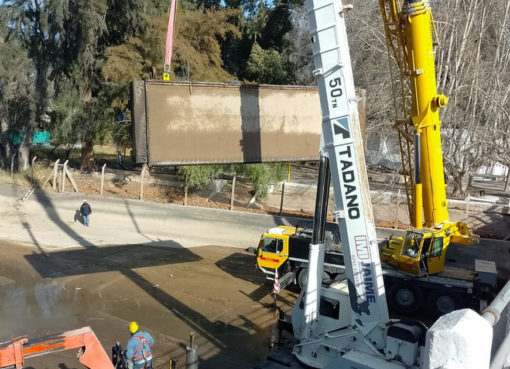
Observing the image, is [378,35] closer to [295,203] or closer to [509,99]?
[509,99]

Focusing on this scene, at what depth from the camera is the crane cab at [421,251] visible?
1286 centimetres

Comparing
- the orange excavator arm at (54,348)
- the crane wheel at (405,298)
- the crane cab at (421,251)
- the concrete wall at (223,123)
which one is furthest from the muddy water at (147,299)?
the concrete wall at (223,123)

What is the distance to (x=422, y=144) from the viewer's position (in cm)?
1277

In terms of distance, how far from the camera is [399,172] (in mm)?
22812

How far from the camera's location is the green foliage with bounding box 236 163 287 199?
22.5m

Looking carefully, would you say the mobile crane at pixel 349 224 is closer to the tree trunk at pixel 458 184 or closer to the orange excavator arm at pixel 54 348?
the orange excavator arm at pixel 54 348

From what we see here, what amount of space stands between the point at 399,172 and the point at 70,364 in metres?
17.1

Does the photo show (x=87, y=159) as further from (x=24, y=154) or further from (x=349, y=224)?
(x=349, y=224)

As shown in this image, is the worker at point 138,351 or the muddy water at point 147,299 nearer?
the worker at point 138,351

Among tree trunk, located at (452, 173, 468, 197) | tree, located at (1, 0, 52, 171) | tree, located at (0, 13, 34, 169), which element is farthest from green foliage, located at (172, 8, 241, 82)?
tree trunk, located at (452, 173, 468, 197)

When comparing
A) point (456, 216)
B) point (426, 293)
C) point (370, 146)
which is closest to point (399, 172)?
point (456, 216)

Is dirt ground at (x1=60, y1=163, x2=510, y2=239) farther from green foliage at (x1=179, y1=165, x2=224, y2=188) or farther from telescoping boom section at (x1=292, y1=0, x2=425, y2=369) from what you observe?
telescoping boom section at (x1=292, y1=0, x2=425, y2=369)

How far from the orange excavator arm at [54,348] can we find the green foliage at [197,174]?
1576 centimetres

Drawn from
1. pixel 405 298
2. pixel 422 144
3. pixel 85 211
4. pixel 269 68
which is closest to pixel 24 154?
pixel 85 211
